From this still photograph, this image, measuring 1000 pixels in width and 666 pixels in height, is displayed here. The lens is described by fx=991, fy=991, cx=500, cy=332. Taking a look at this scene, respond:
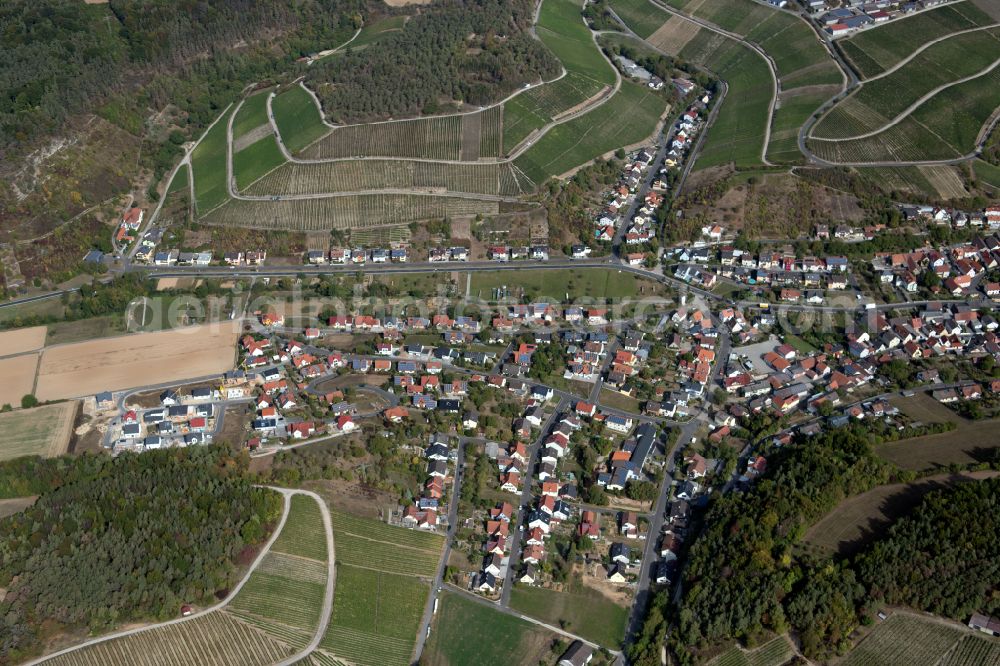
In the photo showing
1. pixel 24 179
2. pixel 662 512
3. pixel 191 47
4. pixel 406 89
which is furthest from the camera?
pixel 191 47

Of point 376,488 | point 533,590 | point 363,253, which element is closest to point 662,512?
point 533,590

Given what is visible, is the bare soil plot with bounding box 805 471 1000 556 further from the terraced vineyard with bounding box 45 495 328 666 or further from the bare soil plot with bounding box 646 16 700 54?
the bare soil plot with bounding box 646 16 700 54

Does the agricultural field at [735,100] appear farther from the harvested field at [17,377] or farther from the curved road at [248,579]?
the harvested field at [17,377]

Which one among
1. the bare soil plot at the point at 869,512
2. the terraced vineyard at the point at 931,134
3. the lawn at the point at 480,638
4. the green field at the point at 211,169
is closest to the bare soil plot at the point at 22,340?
the green field at the point at 211,169

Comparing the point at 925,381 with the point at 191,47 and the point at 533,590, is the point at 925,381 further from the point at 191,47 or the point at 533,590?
the point at 191,47

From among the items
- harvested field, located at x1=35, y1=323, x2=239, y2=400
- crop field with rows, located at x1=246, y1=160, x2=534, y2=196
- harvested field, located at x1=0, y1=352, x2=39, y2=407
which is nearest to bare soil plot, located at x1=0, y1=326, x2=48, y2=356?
harvested field, located at x1=0, y1=352, x2=39, y2=407

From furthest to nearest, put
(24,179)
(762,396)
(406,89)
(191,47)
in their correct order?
1. (191,47)
2. (406,89)
3. (24,179)
4. (762,396)

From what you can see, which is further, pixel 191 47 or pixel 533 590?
pixel 191 47

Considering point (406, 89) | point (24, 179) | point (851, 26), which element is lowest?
point (24, 179)
